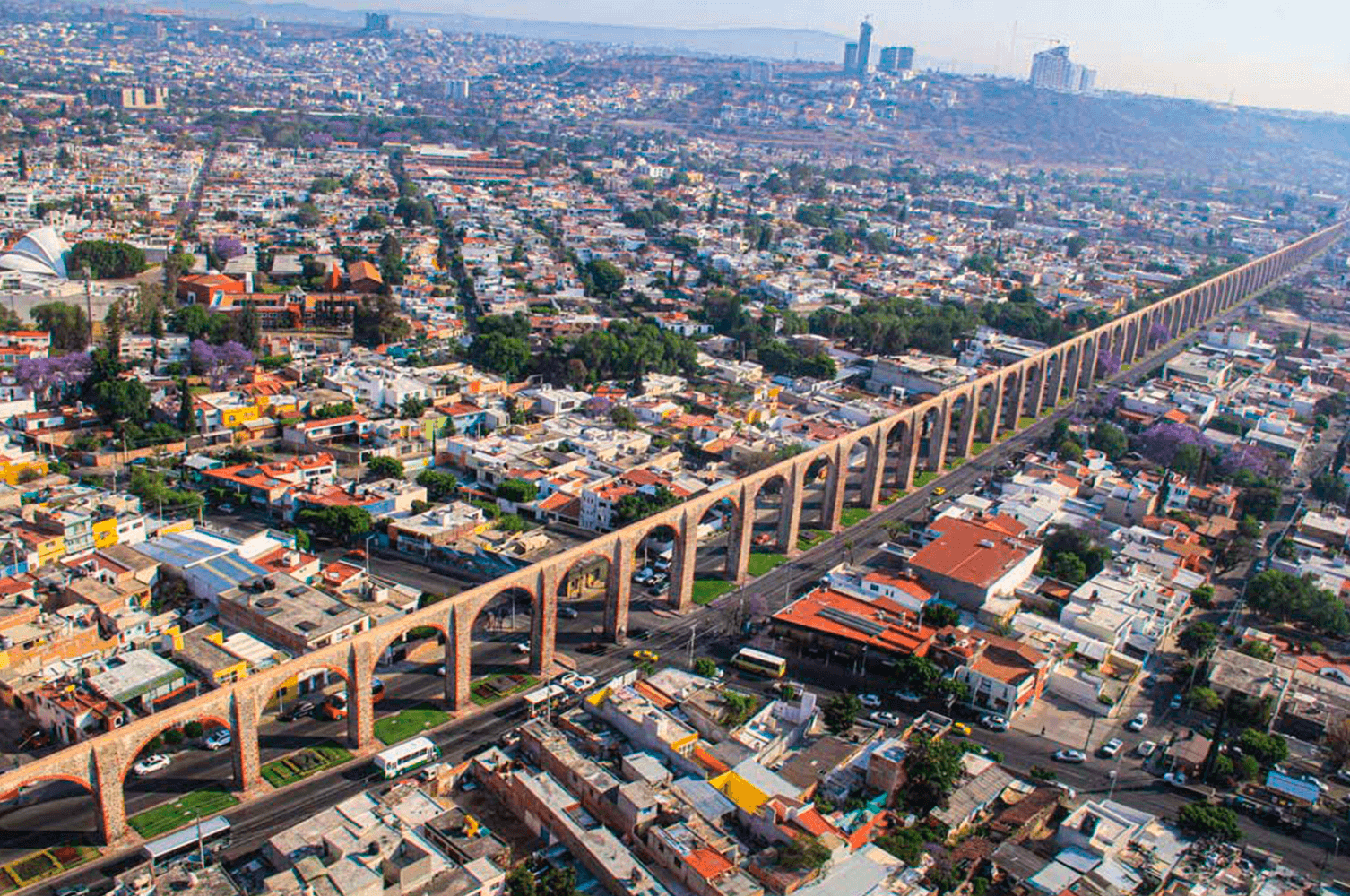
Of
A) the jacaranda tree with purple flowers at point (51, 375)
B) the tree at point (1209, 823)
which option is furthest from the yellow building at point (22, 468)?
the tree at point (1209, 823)

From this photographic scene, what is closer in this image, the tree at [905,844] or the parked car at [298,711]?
the tree at [905,844]

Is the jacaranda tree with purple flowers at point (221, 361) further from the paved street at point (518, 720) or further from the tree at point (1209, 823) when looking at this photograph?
the tree at point (1209, 823)

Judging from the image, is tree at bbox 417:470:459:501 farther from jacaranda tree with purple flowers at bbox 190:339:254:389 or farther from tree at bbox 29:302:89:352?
tree at bbox 29:302:89:352

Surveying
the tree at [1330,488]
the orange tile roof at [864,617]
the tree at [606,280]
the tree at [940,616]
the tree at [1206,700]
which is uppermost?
the tree at [606,280]

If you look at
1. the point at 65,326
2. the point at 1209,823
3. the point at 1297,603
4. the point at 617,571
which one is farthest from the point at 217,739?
the point at 65,326

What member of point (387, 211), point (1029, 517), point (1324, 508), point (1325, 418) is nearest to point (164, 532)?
point (1029, 517)

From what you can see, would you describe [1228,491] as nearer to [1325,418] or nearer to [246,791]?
[1325,418]

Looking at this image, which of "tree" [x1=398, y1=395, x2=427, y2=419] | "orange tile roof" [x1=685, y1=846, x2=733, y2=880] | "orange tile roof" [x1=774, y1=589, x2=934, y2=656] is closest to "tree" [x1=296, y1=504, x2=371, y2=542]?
"tree" [x1=398, y1=395, x2=427, y2=419]

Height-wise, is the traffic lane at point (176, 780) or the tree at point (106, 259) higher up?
the tree at point (106, 259)
